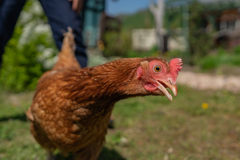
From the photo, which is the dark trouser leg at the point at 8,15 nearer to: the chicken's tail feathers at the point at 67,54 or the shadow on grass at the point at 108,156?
the chicken's tail feathers at the point at 67,54

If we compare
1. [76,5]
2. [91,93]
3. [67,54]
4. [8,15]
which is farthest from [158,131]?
[8,15]

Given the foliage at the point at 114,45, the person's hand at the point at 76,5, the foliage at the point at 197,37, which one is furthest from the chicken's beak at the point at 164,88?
the foliage at the point at 114,45

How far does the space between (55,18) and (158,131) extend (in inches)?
74.2

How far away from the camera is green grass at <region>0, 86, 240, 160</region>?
7.08 feet

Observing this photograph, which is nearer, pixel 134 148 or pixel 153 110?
pixel 134 148

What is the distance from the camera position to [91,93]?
129 cm

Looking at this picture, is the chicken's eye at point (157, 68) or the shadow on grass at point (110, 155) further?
the shadow on grass at point (110, 155)

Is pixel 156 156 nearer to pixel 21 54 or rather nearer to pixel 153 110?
pixel 153 110

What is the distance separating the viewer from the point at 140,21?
21078mm

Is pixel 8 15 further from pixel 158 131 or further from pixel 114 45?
pixel 114 45

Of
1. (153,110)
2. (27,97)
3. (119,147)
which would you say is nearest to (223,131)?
(153,110)

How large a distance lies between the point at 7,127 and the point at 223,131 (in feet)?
9.25

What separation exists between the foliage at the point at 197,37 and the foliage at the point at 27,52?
6.71 metres

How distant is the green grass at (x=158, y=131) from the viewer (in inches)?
85.0
